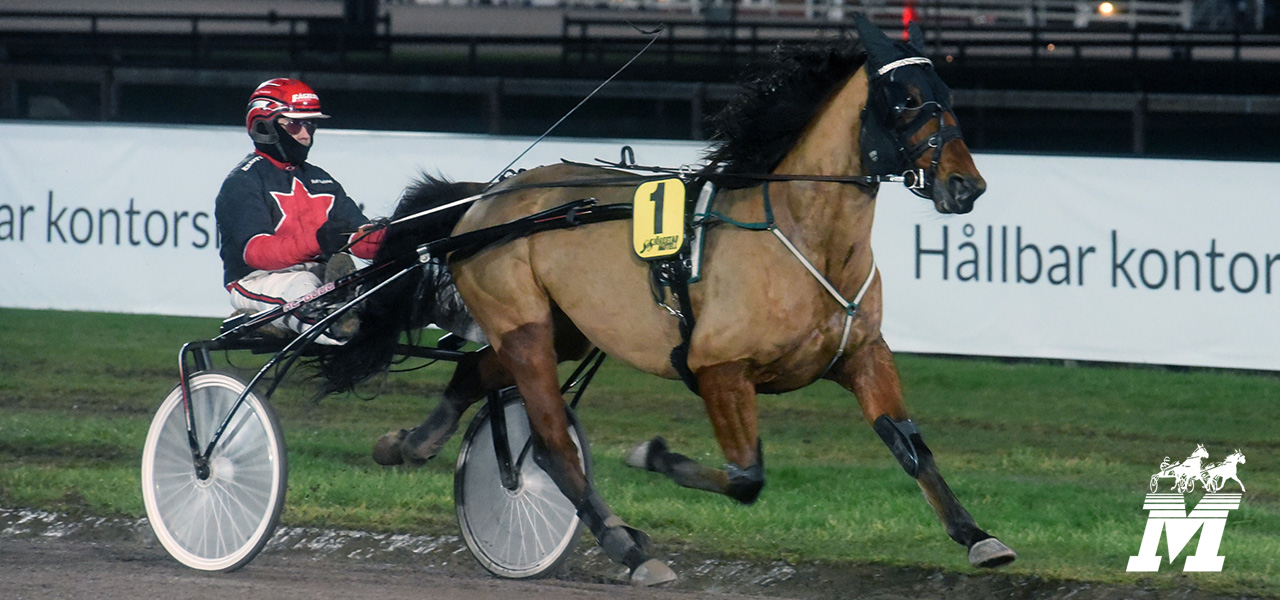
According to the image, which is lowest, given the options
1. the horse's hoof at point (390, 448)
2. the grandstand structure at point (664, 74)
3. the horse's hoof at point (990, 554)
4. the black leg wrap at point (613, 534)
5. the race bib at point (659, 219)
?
the black leg wrap at point (613, 534)

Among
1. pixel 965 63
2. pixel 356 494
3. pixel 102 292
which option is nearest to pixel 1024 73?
pixel 965 63

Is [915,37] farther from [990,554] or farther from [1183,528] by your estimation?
[1183,528]

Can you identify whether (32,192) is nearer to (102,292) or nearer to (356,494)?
(102,292)

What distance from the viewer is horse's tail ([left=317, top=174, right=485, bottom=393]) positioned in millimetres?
5273

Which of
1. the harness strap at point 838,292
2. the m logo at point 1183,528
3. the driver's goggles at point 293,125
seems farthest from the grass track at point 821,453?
the harness strap at point 838,292

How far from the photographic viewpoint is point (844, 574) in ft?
16.5

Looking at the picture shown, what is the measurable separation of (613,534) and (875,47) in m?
1.50

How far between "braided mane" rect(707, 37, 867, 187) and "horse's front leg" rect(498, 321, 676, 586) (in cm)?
79

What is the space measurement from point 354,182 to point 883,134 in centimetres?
537

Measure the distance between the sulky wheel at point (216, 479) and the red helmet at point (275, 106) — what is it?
0.80 meters

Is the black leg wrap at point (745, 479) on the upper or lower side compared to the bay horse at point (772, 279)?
lower

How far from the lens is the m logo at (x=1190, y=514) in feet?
16.7

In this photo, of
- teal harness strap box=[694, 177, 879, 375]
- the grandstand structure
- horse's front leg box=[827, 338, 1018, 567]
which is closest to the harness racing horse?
horse's front leg box=[827, 338, 1018, 567]

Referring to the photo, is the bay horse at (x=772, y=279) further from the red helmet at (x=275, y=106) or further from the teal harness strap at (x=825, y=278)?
the red helmet at (x=275, y=106)
